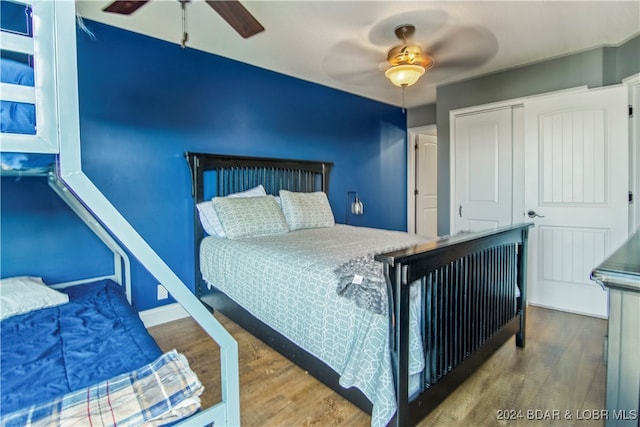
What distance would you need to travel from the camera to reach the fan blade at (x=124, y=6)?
5.58 ft

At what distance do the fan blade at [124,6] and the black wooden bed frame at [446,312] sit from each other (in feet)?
5.90

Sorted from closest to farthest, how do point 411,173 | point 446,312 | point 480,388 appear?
point 446,312, point 480,388, point 411,173

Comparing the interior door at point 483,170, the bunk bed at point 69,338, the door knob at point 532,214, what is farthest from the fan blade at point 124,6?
the door knob at point 532,214

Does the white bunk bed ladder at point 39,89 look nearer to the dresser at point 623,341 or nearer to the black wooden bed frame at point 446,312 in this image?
the black wooden bed frame at point 446,312

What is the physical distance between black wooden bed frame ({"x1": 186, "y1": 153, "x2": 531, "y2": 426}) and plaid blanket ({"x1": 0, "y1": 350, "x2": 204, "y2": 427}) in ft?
2.54

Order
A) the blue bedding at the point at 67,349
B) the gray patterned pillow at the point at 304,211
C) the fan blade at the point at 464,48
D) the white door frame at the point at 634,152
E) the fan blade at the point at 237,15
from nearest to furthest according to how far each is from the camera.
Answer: the blue bedding at the point at 67,349 < the fan blade at the point at 237,15 < the fan blade at the point at 464,48 < the white door frame at the point at 634,152 < the gray patterned pillow at the point at 304,211

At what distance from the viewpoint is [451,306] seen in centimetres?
163

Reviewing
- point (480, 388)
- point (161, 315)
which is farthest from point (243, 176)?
point (480, 388)

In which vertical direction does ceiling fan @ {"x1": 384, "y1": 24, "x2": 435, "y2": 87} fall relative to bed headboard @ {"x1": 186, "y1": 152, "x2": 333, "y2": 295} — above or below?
above

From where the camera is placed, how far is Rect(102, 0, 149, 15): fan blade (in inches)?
66.9

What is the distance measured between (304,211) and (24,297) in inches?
83.6

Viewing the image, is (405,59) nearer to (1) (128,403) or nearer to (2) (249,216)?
(2) (249,216)

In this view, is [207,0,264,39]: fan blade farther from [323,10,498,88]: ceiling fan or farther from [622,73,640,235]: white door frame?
[622,73,640,235]: white door frame

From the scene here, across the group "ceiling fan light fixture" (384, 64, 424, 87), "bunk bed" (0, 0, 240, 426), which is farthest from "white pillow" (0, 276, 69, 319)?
"ceiling fan light fixture" (384, 64, 424, 87)
